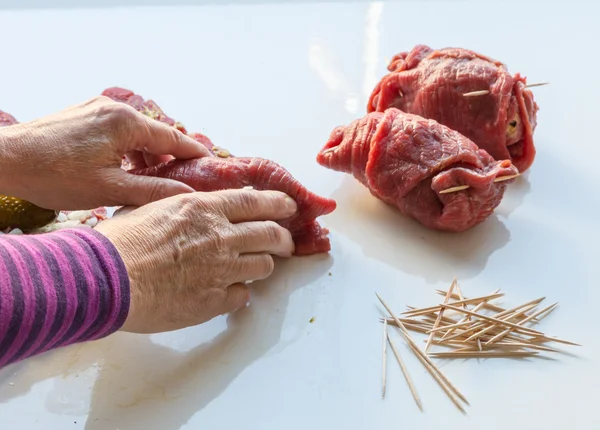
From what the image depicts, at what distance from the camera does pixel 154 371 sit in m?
1.65

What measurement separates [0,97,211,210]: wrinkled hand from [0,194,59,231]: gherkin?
89mm

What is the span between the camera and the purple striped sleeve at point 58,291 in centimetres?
127

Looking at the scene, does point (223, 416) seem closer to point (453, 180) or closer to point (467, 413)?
point (467, 413)

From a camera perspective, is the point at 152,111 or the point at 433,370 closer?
the point at 433,370

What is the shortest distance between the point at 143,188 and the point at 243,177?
0.94 ft

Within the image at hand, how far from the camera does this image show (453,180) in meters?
1.90

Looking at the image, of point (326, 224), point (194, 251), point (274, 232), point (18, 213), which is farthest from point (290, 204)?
point (18, 213)

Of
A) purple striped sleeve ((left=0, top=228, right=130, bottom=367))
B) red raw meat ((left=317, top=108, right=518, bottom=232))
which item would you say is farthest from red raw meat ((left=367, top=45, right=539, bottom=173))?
purple striped sleeve ((left=0, top=228, right=130, bottom=367))

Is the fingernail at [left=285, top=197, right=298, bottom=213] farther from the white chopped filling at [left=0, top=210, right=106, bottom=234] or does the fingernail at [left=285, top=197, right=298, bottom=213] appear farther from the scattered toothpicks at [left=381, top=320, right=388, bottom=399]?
the white chopped filling at [left=0, top=210, right=106, bottom=234]

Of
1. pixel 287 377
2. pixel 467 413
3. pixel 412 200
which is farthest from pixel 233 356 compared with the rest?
pixel 412 200

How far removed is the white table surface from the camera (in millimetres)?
1575

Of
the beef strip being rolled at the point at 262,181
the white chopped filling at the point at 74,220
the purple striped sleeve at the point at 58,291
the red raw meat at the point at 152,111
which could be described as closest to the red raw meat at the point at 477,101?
the beef strip being rolled at the point at 262,181

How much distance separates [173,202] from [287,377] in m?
0.53

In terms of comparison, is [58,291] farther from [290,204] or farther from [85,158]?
[290,204]
